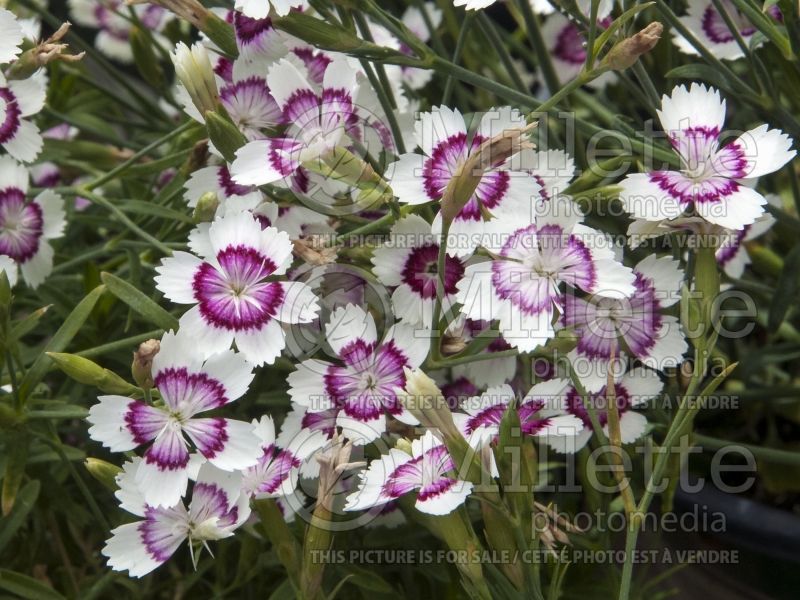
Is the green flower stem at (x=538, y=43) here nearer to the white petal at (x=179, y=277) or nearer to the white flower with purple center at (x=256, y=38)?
the white flower with purple center at (x=256, y=38)

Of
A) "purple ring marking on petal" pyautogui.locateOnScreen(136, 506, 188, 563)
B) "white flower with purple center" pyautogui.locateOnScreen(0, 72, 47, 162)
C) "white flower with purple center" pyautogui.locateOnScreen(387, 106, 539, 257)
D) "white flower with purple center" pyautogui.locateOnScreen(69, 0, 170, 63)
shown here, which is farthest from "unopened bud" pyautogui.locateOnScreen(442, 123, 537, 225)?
"white flower with purple center" pyautogui.locateOnScreen(69, 0, 170, 63)

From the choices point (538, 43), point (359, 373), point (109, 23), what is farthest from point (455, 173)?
point (109, 23)

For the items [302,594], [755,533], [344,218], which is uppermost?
[344,218]

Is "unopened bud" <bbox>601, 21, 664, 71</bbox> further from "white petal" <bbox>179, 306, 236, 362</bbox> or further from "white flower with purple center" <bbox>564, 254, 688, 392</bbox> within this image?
"white petal" <bbox>179, 306, 236, 362</bbox>

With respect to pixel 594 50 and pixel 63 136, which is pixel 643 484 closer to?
pixel 594 50

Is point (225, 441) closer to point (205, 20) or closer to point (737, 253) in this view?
point (205, 20)

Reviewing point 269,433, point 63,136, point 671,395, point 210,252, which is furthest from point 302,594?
point 63,136
